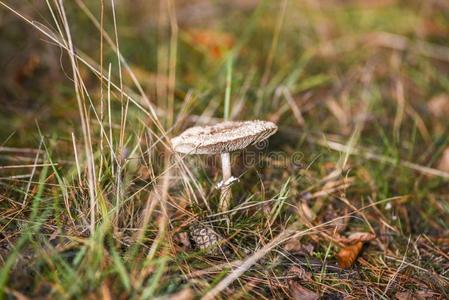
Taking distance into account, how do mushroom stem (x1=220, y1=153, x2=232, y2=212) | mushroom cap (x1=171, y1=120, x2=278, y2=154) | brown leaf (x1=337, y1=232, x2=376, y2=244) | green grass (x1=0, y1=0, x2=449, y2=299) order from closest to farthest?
green grass (x1=0, y1=0, x2=449, y2=299) → mushroom cap (x1=171, y1=120, x2=278, y2=154) → mushroom stem (x1=220, y1=153, x2=232, y2=212) → brown leaf (x1=337, y1=232, x2=376, y2=244)

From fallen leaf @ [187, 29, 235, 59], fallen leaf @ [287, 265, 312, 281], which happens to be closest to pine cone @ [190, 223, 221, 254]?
fallen leaf @ [287, 265, 312, 281]

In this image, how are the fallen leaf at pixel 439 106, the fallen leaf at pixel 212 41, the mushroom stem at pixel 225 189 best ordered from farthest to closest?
1. the fallen leaf at pixel 212 41
2. the fallen leaf at pixel 439 106
3. the mushroom stem at pixel 225 189

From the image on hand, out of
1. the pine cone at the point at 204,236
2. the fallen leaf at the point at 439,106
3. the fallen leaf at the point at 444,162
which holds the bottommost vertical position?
→ the fallen leaf at the point at 444,162

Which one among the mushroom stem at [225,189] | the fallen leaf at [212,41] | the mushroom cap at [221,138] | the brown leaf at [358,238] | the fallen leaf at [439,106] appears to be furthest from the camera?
the fallen leaf at [212,41]

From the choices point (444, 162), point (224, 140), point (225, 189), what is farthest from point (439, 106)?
point (224, 140)

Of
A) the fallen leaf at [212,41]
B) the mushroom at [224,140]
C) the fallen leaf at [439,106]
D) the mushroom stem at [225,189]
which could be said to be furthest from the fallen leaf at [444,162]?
the fallen leaf at [212,41]

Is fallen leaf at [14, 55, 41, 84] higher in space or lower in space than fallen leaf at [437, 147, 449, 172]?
higher

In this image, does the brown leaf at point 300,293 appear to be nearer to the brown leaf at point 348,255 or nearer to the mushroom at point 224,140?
the brown leaf at point 348,255

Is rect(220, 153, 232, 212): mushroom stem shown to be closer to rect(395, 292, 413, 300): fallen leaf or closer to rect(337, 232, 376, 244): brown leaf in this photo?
rect(337, 232, 376, 244): brown leaf
